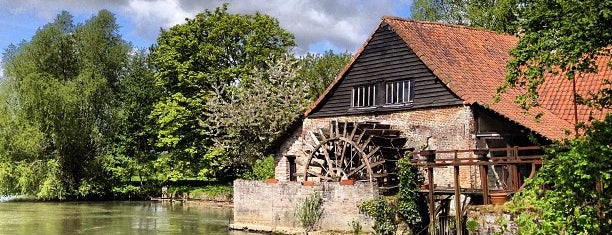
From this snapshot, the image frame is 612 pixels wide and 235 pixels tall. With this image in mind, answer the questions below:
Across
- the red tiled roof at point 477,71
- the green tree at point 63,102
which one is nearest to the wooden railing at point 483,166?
the red tiled roof at point 477,71

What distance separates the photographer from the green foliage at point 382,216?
1872cm

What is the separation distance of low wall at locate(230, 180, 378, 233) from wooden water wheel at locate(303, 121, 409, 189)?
65.3 inches

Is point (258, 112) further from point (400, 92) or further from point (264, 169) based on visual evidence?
point (400, 92)

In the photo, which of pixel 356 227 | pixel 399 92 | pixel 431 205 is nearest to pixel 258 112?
pixel 399 92

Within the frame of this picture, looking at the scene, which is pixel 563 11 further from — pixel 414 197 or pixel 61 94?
pixel 61 94

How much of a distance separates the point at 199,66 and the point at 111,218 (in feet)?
47.1

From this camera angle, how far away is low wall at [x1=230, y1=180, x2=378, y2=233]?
1948cm

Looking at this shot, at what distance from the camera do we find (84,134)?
130ft

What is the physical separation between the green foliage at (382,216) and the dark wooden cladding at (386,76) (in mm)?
4345

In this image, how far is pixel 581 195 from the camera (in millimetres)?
7836

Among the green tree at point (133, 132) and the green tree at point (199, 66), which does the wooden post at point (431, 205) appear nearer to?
the green tree at point (199, 66)

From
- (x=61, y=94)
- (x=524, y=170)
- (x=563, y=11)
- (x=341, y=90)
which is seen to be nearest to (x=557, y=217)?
(x=563, y=11)

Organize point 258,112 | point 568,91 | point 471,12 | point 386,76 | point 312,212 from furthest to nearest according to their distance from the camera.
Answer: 1. point 471,12
2. point 258,112
3. point 386,76
4. point 568,91
5. point 312,212

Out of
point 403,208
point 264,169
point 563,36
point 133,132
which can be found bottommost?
point 403,208
